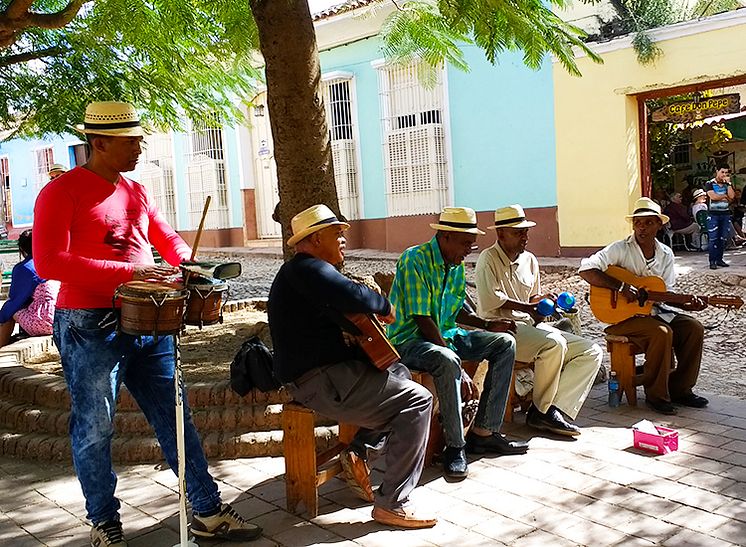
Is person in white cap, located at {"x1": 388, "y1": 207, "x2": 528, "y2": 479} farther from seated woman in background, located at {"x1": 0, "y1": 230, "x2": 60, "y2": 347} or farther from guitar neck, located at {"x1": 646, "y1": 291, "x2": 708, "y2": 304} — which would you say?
seated woman in background, located at {"x1": 0, "y1": 230, "x2": 60, "y2": 347}

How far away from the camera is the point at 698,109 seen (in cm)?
1312

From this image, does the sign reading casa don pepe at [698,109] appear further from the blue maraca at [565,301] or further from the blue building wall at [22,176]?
the blue building wall at [22,176]

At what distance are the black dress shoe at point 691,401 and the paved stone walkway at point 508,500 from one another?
470mm

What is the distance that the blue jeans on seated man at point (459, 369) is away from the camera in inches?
171

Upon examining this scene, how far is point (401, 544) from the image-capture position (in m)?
3.52

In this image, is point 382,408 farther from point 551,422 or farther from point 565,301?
point 565,301

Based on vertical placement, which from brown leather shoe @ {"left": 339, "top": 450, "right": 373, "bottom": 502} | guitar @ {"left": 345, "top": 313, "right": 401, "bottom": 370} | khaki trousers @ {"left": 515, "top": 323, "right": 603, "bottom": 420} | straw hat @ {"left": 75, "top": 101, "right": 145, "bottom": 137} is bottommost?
brown leather shoe @ {"left": 339, "top": 450, "right": 373, "bottom": 502}

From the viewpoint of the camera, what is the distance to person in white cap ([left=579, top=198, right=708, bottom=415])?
5.42 m

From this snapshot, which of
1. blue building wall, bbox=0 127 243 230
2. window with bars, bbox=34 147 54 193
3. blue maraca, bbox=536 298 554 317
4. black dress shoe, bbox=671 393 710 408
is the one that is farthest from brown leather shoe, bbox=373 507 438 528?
window with bars, bbox=34 147 54 193

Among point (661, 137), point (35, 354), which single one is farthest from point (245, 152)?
point (35, 354)

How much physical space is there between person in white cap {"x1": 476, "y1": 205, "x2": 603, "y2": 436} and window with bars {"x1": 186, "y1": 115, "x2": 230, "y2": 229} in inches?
597

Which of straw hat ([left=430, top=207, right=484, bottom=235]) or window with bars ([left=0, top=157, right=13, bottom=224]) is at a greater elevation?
window with bars ([left=0, top=157, right=13, bottom=224])

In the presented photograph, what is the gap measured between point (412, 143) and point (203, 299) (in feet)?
41.2

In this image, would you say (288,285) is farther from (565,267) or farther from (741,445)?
(565,267)
